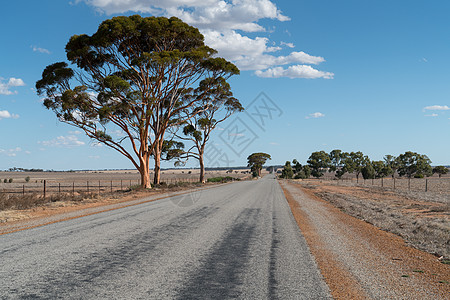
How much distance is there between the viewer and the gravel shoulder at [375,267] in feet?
16.5

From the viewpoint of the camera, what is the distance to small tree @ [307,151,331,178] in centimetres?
12840

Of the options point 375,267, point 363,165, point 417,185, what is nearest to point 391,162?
point 363,165

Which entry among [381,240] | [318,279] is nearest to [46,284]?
[318,279]

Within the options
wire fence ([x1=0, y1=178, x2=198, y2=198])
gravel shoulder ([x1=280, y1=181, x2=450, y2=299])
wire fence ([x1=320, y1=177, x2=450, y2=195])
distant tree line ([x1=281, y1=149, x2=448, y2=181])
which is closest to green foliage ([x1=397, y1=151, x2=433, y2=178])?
distant tree line ([x1=281, y1=149, x2=448, y2=181])

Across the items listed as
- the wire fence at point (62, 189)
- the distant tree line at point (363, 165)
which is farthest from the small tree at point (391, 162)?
the wire fence at point (62, 189)

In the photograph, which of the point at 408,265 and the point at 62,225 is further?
the point at 62,225

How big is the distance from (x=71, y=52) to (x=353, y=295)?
32612mm

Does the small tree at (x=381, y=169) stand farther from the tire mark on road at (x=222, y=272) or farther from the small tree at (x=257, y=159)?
the tire mark on road at (x=222, y=272)

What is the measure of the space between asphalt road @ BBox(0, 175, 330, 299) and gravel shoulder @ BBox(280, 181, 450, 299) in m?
0.36

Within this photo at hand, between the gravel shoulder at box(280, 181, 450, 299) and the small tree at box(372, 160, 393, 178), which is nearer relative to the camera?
the gravel shoulder at box(280, 181, 450, 299)

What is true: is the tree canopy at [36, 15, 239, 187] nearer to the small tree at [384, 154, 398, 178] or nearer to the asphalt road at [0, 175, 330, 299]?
the asphalt road at [0, 175, 330, 299]

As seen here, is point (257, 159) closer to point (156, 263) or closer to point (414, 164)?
point (414, 164)

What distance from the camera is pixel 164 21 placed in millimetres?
30953

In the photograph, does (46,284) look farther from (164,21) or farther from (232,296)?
(164,21)
